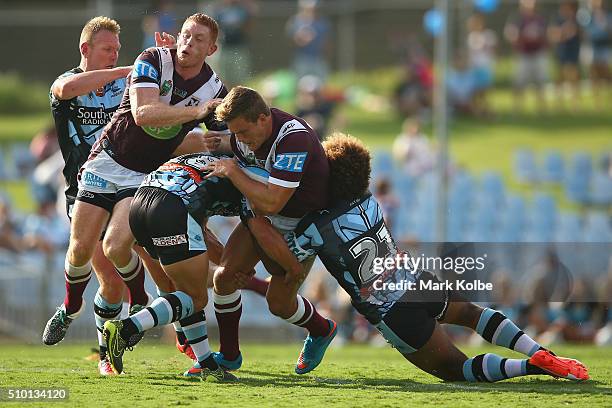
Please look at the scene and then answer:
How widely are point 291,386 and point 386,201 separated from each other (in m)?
8.60

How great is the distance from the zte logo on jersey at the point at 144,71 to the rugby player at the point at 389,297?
1265 millimetres

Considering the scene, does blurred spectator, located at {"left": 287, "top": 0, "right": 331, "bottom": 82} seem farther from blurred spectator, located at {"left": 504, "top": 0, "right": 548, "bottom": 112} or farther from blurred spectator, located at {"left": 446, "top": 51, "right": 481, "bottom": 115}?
blurred spectator, located at {"left": 504, "top": 0, "right": 548, "bottom": 112}

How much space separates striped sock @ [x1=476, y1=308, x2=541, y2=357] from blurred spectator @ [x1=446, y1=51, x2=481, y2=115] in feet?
54.9

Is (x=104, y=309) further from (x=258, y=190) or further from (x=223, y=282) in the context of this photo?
(x=258, y=190)

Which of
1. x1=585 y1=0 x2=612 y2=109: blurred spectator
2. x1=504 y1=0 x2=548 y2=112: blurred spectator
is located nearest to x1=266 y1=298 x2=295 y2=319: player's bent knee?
x1=504 y1=0 x2=548 y2=112: blurred spectator

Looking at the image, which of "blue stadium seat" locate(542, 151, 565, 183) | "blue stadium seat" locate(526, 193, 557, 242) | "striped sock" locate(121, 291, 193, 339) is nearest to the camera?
"striped sock" locate(121, 291, 193, 339)

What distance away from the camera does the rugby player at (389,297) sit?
8141 millimetres

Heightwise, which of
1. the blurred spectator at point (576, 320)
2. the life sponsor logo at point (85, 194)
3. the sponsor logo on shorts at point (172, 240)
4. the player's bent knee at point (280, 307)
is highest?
the life sponsor logo at point (85, 194)

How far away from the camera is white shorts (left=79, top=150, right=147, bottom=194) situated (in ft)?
29.0

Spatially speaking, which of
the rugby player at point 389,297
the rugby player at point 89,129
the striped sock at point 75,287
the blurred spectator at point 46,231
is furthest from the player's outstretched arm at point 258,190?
the blurred spectator at point 46,231

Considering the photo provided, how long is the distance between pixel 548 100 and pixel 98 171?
20.3 m

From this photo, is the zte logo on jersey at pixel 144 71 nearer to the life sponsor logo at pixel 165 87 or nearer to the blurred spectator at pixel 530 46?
the life sponsor logo at pixel 165 87

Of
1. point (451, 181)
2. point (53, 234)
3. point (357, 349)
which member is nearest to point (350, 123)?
point (451, 181)

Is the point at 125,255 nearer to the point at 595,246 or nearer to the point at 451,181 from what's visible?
the point at 595,246
